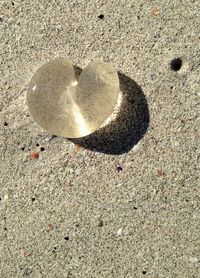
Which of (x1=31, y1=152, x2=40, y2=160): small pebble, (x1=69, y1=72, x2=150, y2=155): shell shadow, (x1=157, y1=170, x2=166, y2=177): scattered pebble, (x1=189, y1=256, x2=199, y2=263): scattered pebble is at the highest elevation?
(x1=69, y1=72, x2=150, y2=155): shell shadow

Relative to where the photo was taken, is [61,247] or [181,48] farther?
[61,247]

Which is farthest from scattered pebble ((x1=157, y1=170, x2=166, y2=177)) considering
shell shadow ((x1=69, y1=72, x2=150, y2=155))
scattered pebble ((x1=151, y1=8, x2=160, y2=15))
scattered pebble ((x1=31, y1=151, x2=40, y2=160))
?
scattered pebble ((x1=151, y1=8, x2=160, y2=15))

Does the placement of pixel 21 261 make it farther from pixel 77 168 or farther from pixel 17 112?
pixel 17 112

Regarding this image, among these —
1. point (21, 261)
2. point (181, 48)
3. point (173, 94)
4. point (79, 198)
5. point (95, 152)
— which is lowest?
point (21, 261)

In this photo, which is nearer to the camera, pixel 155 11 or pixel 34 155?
pixel 155 11

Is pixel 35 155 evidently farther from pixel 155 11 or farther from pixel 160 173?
pixel 155 11

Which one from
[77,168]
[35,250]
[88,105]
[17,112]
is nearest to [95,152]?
[77,168]

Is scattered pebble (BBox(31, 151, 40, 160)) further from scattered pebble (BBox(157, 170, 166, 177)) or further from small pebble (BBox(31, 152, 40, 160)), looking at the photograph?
scattered pebble (BBox(157, 170, 166, 177))

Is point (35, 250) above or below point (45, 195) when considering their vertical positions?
below

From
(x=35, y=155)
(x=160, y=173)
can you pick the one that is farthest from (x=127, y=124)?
(x=35, y=155)
